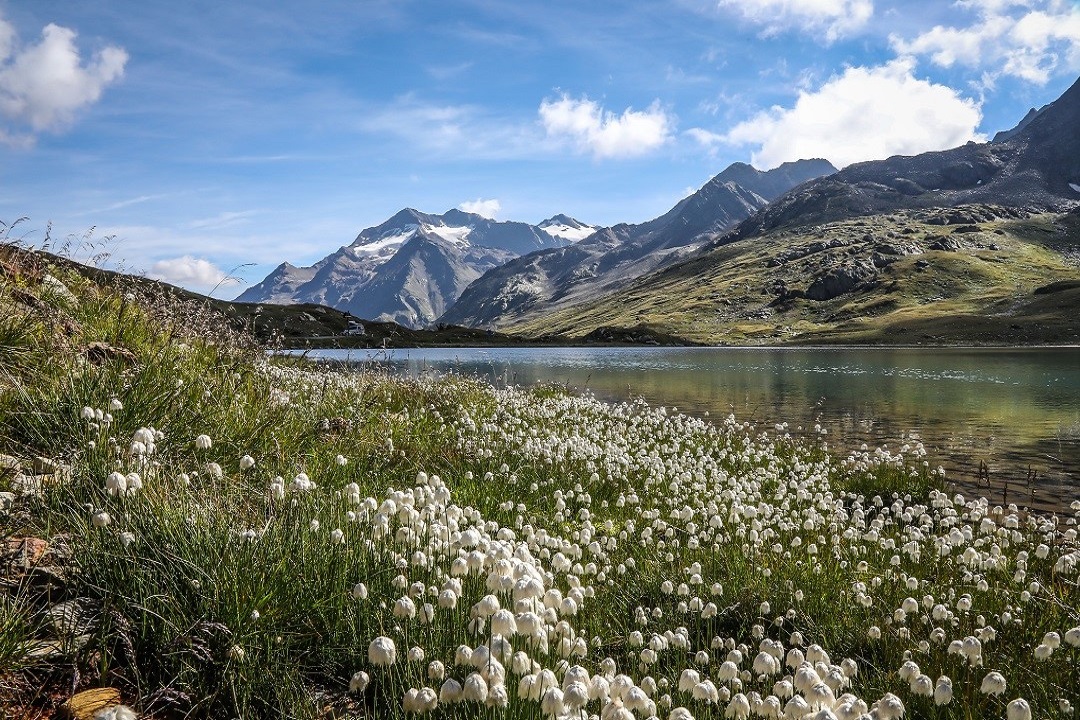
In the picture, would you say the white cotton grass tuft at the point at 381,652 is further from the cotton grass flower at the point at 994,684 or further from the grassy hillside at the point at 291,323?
the grassy hillside at the point at 291,323

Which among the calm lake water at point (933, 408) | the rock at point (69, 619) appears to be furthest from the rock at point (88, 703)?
the calm lake water at point (933, 408)

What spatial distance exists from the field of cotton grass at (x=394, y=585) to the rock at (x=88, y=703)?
4.6 inches

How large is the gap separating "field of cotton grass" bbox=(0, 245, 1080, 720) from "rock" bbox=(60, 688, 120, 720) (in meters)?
0.12

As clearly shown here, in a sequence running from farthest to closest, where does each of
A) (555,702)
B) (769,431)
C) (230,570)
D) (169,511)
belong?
1. (769,431)
2. (169,511)
3. (230,570)
4. (555,702)

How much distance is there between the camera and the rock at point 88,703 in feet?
12.1

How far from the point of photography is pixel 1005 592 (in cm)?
795

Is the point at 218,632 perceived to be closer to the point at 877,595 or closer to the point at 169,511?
the point at 169,511

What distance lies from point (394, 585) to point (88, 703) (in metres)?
2.02

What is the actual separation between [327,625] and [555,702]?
233 cm

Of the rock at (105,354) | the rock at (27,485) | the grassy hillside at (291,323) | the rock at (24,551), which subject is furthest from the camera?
the grassy hillside at (291,323)

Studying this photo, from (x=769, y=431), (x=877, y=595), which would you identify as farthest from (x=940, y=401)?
(x=877, y=595)

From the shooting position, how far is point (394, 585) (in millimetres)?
5137

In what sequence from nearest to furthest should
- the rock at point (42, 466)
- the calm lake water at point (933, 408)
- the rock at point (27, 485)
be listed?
1. the rock at point (27, 485)
2. the rock at point (42, 466)
3. the calm lake water at point (933, 408)

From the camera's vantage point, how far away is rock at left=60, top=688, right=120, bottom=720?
12.1 ft
